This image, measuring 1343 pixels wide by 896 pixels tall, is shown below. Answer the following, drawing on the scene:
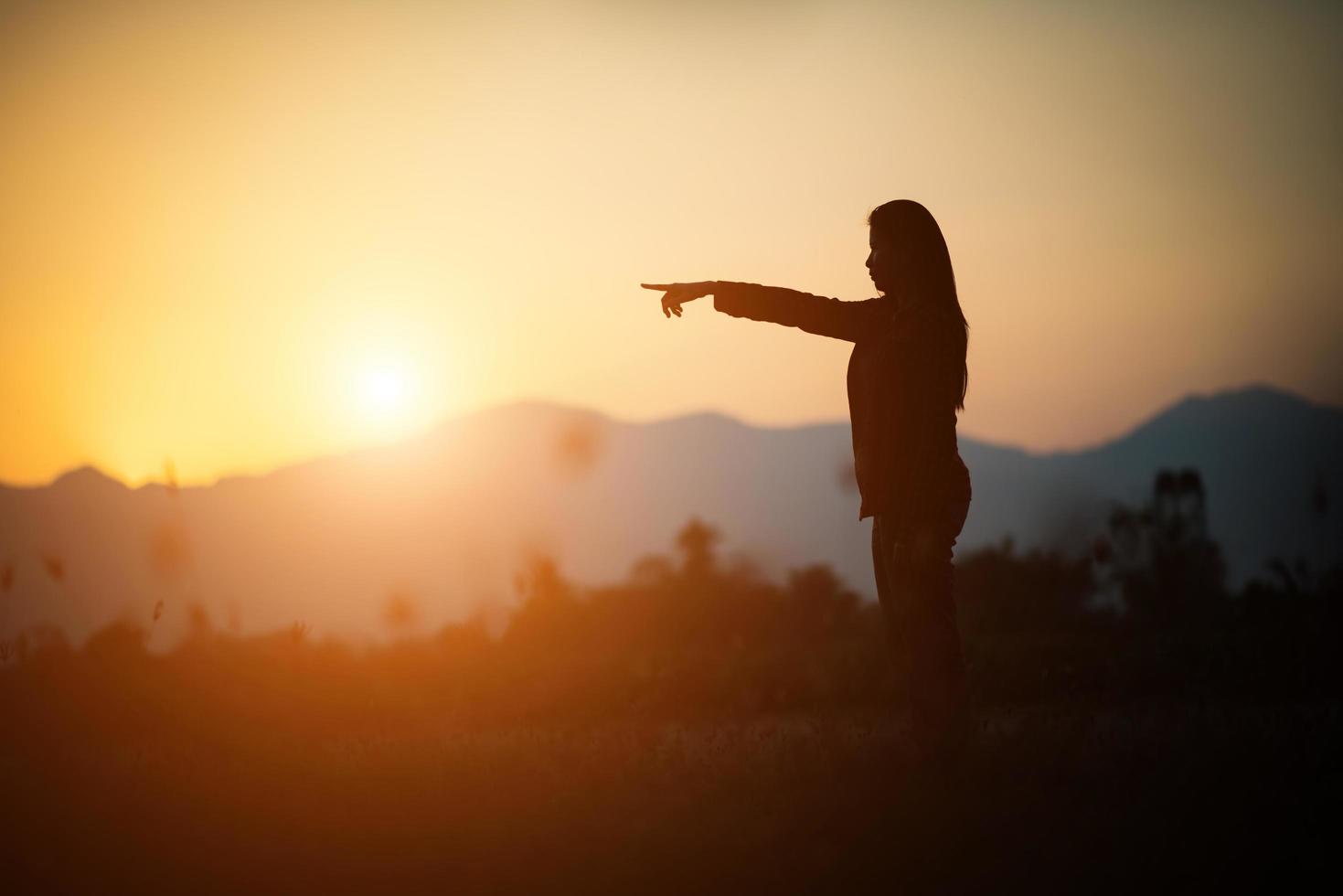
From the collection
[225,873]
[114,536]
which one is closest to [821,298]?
[225,873]

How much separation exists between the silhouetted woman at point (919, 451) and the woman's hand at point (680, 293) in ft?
3.25

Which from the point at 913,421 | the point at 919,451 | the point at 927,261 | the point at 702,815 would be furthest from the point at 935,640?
the point at 927,261

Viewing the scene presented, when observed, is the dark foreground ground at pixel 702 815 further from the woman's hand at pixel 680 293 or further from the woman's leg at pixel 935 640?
the woman's hand at pixel 680 293

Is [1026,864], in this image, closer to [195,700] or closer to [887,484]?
[887,484]

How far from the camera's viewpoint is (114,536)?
38.8 feet

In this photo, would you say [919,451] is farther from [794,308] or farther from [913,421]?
[794,308]

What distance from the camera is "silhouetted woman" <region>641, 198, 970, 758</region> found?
6.00m

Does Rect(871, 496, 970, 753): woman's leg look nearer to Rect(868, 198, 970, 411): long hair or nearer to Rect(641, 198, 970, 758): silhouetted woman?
Rect(641, 198, 970, 758): silhouetted woman

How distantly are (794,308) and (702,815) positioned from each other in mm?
2707

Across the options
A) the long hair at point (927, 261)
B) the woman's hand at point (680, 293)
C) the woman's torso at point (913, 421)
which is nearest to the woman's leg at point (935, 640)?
the woman's torso at point (913, 421)

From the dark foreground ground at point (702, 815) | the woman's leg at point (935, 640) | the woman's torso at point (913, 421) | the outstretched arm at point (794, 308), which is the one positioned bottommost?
the dark foreground ground at point (702, 815)

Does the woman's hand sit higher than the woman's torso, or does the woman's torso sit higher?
the woman's hand

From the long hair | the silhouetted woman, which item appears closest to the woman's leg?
the silhouetted woman

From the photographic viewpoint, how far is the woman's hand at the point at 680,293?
268 inches
